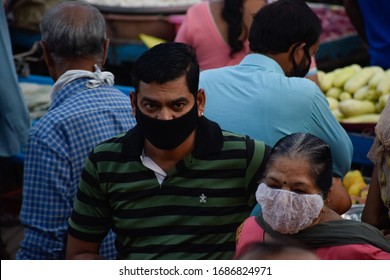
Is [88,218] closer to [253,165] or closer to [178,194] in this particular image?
[178,194]

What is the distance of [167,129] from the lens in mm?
2678

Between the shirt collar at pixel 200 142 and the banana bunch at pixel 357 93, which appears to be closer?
the shirt collar at pixel 200 142

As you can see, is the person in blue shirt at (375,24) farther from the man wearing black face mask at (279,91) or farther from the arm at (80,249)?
the arm at (80,249)

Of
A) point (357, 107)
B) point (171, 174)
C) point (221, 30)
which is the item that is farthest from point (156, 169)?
point (357, 107)

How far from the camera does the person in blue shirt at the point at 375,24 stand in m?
6.02

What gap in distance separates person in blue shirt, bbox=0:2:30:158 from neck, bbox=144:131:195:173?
1931mm

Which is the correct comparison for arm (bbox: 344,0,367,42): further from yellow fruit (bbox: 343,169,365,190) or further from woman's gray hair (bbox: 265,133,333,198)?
woman's gray hair (bbox: 265,133,333,198)

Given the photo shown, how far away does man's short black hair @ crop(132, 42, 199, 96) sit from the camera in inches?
105

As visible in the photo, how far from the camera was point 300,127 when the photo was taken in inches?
123

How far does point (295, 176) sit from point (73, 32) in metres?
1.29

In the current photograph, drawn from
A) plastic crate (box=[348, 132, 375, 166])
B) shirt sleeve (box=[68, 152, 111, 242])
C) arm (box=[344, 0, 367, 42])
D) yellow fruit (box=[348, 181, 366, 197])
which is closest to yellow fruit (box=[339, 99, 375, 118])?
plastic crate (box=[348, 132, 375, 166])

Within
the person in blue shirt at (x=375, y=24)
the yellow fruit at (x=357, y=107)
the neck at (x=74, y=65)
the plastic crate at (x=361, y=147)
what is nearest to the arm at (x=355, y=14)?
the person in blue shirt at (x=375, y=24)

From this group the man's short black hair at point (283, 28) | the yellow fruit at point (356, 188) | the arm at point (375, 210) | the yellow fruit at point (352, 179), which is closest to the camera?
the arm at point (375, 210)

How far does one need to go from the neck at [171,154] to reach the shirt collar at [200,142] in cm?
3
